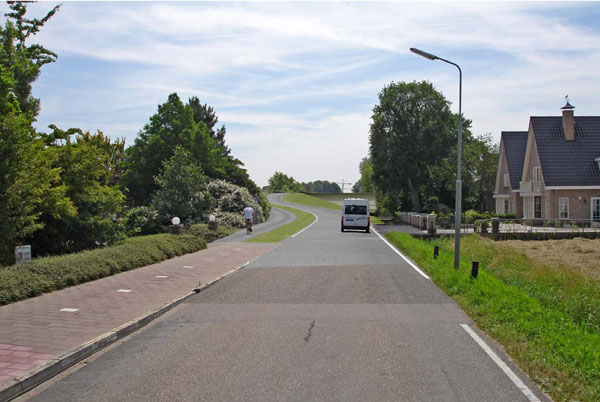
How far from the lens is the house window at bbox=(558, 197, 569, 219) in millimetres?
41125

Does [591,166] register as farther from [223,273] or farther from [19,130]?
[19,130]

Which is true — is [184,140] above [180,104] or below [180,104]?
below

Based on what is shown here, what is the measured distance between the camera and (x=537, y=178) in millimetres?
44094

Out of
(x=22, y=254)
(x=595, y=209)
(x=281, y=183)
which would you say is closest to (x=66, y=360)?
(x=22, y=254)

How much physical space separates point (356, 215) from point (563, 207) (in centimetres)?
1693

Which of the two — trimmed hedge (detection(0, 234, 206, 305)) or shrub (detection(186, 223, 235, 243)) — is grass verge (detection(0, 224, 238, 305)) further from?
shrub (detection(186, 223, 235, 243))

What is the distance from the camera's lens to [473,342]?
24.3 feet

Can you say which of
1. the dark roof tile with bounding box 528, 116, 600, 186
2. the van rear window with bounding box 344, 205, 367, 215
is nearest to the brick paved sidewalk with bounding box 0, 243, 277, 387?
the van rear window with bounding box 344, 205, 367, 215

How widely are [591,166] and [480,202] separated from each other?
2474 centimetres

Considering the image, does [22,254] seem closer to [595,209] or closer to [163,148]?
[595,209]

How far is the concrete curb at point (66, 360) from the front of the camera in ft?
17.4

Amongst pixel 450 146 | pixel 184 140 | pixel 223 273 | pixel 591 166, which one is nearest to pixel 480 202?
pixel 450 146

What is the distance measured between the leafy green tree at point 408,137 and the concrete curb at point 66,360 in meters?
58.8

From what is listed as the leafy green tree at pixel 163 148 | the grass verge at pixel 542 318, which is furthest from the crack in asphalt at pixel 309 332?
the leafy green tree at pixel 163 148
